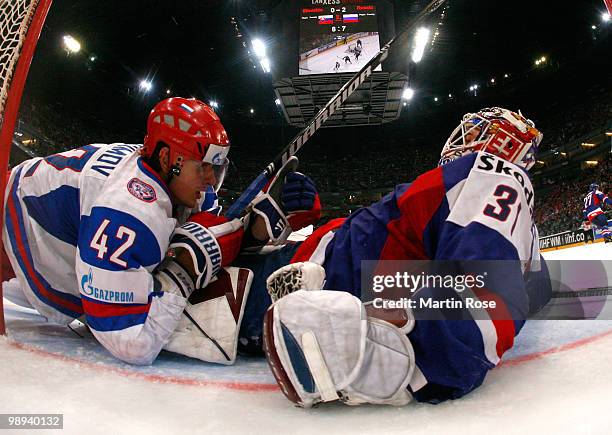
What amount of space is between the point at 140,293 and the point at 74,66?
451 inches

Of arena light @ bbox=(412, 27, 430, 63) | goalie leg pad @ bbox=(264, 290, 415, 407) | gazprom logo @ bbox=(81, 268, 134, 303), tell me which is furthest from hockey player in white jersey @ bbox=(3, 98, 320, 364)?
arena light @ bbox=(412, 27, 430, 63)

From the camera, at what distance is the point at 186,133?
1.49m

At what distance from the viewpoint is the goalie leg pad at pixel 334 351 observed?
30.4 inches

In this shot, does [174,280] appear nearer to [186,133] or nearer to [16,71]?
[186,133]

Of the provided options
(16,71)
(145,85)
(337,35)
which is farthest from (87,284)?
(145,85)

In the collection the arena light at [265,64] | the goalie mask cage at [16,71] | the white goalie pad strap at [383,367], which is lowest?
the white goalie pad strap at [383,367]

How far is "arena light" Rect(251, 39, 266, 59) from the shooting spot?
10062 millimetres

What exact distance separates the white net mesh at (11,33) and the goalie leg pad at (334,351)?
958 mm

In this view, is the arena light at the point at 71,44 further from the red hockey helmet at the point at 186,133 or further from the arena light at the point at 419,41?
the red hockey helmet at the point at 186,133

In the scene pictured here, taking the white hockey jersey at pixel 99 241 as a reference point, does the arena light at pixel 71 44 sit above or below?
above

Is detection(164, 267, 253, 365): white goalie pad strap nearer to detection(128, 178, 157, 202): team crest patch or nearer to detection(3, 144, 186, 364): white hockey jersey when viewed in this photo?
detection(3, 144, 186, 364): white hockey jersey

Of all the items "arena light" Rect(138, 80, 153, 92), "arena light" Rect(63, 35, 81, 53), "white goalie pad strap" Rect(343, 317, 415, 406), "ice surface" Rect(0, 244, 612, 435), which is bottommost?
"ice surface" Rect(0, 244, 612, 435)

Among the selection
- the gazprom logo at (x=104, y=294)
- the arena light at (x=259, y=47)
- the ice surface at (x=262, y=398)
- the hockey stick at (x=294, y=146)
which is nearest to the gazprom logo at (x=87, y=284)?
the gazprom logo at (x=104, y=294)

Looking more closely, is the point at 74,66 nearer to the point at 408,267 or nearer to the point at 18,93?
the point at 18,93
